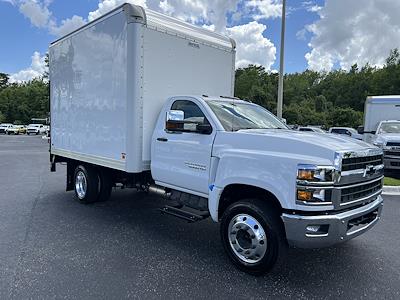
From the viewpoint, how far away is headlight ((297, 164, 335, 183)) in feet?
12.0

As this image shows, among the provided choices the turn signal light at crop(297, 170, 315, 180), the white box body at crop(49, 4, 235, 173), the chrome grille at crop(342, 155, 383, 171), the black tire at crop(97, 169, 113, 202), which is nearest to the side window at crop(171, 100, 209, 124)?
the white box body at crop(49, 4, 235, 173)

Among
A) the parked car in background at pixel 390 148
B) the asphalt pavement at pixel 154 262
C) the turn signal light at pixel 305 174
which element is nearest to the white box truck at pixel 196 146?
the turn signal light at pixel 305 174

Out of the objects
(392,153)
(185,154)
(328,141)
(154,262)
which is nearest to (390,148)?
(392,153)

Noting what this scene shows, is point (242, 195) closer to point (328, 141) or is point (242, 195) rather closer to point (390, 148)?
point (328, 141)

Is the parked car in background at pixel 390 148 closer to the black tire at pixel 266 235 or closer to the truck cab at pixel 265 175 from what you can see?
the truck cab at pixel 265 175

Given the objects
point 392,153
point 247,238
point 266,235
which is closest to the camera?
point 266,235

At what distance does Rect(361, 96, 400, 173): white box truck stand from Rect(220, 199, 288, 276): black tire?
8.91m

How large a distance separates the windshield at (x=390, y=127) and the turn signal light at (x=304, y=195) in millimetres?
11063

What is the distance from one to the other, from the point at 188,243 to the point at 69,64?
4677 millimetres

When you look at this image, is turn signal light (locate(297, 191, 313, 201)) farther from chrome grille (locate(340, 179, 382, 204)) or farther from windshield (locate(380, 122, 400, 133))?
windshield (locate(380, 122, 400, 133))

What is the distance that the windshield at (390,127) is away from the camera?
13078mm

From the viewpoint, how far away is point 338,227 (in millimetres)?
3775

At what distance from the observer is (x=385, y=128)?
13.3 metres

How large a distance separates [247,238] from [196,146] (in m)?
1.44
